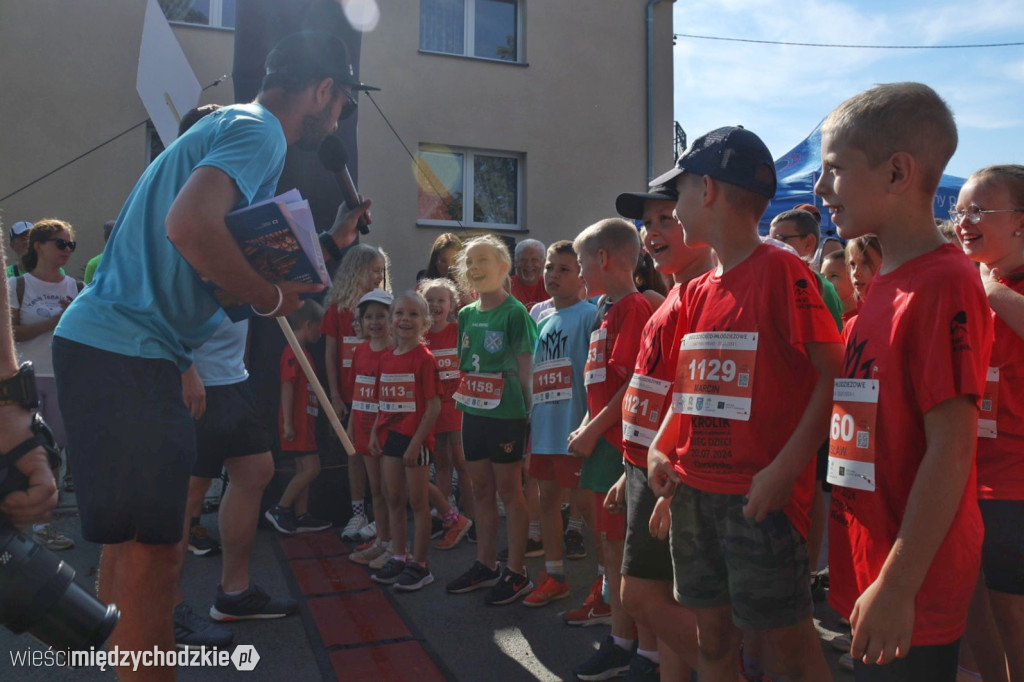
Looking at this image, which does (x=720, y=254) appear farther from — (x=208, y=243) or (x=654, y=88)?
(x=654, y=88)

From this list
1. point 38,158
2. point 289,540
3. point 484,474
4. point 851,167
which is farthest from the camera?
point 38,158

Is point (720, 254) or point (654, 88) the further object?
point (654, 88)

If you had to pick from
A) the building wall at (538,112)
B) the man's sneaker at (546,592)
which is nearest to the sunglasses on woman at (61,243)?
the man's sneaker at (546,592)

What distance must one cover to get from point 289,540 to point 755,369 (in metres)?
4.03

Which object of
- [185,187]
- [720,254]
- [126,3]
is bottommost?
[720,254]

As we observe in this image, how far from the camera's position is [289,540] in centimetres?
517

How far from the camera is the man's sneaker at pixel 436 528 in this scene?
5.29m

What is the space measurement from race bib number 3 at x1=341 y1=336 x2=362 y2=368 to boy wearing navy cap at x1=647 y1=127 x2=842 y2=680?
3567 millimetres

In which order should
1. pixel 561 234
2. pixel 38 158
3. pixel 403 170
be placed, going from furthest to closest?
pixel 561 234, pixel 403 170, pixel 38 158

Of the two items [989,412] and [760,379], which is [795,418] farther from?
[989,412]

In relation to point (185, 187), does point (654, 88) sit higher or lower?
higher

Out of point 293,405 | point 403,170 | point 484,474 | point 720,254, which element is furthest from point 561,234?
point 720,254

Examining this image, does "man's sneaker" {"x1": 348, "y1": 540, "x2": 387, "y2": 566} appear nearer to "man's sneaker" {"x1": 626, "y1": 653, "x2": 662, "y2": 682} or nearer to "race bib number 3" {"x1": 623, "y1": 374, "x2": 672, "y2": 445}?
"man's sneaker" {"x1": 626, "y1": 653, "x2": 662, "y2": 682}

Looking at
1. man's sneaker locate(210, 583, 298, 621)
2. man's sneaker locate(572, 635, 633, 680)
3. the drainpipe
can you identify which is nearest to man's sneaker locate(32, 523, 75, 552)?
man's sneaker locate(210, 583, 298, 621)
